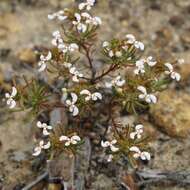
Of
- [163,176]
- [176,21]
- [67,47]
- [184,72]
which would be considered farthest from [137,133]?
[176,21]

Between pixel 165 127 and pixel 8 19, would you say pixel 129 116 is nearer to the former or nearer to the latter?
pixel 165 127

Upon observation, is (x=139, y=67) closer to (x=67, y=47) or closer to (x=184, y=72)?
(x=67, y=47)

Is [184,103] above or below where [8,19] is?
below

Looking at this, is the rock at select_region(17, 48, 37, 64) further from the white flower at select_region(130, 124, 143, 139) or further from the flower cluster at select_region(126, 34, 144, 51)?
the white flower at select_region(130, 124, 143, 139)

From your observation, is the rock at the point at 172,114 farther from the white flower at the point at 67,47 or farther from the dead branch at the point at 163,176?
the white flower at the point at 67,47

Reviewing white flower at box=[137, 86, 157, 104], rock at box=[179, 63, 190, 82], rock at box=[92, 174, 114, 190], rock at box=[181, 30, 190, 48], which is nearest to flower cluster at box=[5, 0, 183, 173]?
white flower at box=[137, 86, 157, 104]

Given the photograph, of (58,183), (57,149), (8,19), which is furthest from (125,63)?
(8,19)
